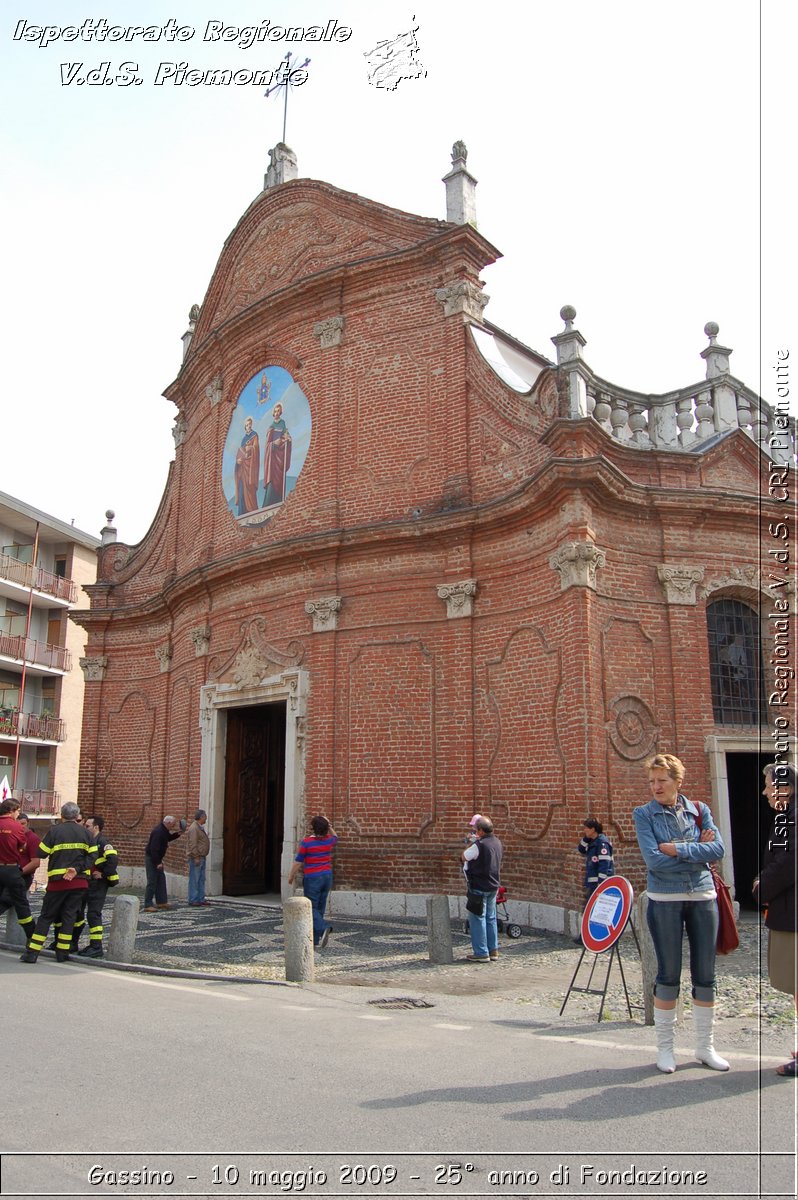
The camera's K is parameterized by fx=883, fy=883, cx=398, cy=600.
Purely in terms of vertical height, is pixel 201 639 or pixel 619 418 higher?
pixel 619 418

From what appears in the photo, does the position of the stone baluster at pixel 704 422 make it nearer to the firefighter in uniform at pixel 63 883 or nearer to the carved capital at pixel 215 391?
the carved capital at pixel 215 391

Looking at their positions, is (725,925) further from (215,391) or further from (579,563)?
(215,391)

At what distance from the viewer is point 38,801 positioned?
30.8 m

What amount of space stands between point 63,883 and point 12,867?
0.80m

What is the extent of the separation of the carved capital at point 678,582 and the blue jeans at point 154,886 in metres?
8.97

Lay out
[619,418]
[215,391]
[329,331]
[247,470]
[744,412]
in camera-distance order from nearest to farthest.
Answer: [619,418]
[744,412]
[329,331]
[247,470]
[215,391]

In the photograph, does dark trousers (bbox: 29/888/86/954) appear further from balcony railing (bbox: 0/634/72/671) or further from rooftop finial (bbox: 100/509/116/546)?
balcony railing (bbox: 0/634/72/671)

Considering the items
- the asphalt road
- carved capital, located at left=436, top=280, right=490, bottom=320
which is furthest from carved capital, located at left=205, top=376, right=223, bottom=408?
the asphalt road

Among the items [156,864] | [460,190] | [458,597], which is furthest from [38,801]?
[460,190]

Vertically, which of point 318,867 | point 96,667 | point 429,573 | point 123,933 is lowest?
point 123,933

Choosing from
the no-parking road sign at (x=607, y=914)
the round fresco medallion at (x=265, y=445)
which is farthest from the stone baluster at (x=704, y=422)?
the no-parking road sign at (x=607, y=914)

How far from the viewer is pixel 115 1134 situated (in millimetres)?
3932

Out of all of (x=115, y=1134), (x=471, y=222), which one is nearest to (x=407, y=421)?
(x=471, y=222)

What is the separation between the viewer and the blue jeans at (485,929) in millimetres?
9227
